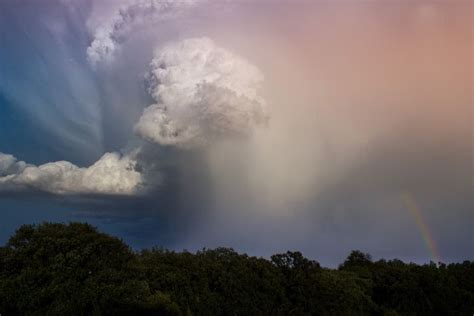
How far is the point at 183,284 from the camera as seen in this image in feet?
250

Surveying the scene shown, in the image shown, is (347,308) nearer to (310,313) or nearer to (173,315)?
(310,313)

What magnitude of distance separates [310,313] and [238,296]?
13.7 m

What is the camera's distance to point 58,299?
62.7 metres

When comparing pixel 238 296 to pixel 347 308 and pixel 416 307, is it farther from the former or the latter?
pixel 416 307

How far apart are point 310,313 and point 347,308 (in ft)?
26.6

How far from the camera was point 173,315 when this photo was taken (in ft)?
228

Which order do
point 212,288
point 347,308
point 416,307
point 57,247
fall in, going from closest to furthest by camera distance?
point 57,247, point 212,288, point 347,308, point 416,307

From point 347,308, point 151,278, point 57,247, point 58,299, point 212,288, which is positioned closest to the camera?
point 58,299

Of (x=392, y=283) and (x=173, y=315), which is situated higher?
(x=392, y=283)

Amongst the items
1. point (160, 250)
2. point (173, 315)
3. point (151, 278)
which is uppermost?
point (160, 250)

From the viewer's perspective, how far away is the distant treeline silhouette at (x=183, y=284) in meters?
64.1

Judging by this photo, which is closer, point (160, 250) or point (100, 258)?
point (100, 258)

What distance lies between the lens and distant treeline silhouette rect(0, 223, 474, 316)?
64.1 metres

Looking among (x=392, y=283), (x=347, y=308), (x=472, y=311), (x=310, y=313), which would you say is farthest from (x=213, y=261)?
(x=472, y=311)
